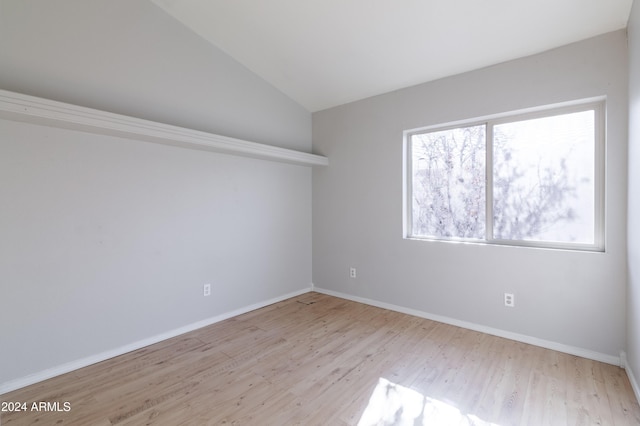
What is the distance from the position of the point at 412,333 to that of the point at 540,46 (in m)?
2.82

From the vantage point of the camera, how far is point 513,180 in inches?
112

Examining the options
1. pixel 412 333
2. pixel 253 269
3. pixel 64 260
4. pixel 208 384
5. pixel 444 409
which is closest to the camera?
pixel 444 409

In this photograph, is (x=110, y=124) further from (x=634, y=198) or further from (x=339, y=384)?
(x=634, y=198)

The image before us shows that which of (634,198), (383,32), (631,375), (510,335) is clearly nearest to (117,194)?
(383,32)

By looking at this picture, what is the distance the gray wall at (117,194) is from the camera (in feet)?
6.97

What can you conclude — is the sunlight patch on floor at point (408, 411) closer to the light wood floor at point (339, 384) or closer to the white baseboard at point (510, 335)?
the light wood floor at point (339, 384)

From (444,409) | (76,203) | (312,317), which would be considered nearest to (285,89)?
(76,203)

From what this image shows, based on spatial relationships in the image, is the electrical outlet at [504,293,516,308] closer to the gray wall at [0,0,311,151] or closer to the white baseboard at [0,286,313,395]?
the white baseboard at [0,286,313,395]

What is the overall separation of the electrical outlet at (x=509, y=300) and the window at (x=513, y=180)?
1.67ft

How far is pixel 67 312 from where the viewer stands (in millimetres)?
2305

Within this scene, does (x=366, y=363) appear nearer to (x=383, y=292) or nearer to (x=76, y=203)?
(x=383, y=292)

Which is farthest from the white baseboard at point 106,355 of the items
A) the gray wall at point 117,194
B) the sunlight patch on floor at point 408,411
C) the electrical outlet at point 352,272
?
the sunlight patch on floor at point 408,411

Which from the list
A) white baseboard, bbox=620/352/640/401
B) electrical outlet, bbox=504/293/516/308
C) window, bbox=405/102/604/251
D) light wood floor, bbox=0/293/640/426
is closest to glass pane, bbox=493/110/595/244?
window, bbox=405/102/604/251

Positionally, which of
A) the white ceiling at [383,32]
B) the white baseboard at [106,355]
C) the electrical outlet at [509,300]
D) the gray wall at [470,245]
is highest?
the white ceiling at [383,32]
